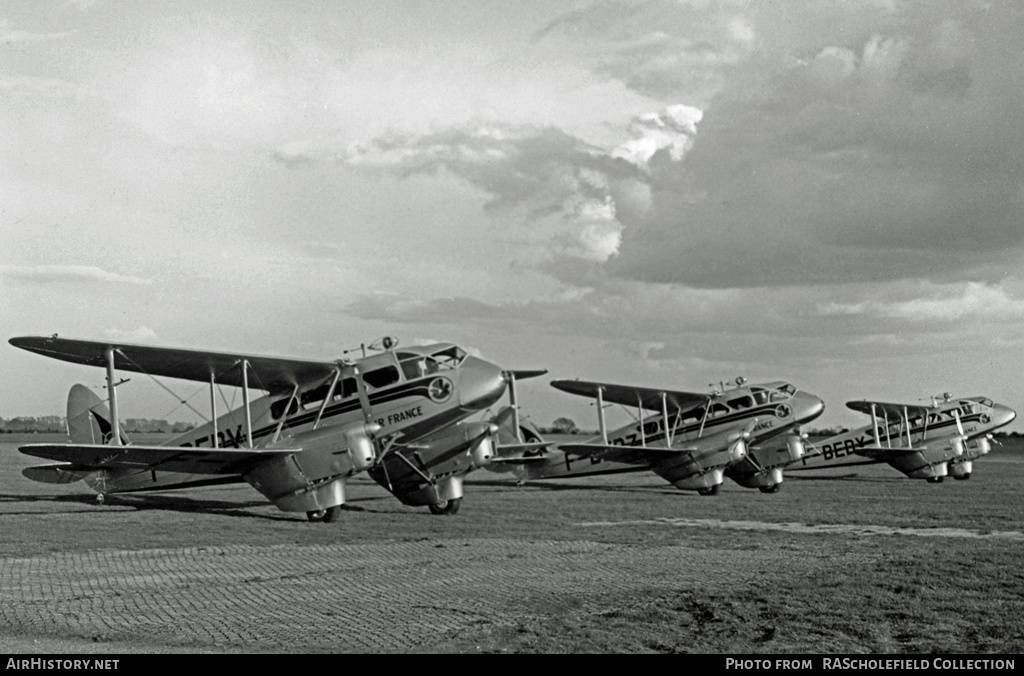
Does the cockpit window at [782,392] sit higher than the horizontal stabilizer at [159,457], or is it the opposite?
the cockpit window at [782,392]

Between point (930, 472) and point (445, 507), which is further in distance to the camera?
point (930, 472)

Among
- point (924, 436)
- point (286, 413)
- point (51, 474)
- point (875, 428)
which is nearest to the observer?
point (286, 413)

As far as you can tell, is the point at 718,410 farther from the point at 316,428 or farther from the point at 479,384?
the point at 316,428

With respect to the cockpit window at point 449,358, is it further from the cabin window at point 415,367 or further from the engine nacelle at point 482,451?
the engine nacelle at point 482,451

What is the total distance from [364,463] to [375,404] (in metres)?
1.54

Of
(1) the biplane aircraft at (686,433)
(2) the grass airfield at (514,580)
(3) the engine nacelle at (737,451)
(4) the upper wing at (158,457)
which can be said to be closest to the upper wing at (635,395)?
(1) the biplane aircraft at (686,433)

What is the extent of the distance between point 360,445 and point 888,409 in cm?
3136

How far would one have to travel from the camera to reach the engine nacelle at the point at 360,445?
859 inches

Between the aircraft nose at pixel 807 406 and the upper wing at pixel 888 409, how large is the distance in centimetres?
892

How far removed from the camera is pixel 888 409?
149ft

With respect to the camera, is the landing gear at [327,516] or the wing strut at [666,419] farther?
the wing strut at [666,419]

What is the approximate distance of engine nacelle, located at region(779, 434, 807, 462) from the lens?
34.3 m

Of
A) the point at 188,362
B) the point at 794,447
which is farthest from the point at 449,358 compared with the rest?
the point at 794,447

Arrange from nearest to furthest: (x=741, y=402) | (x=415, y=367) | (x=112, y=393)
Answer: (x=112, y=393) < (x=415, y=367) < (x=741, y=402)
